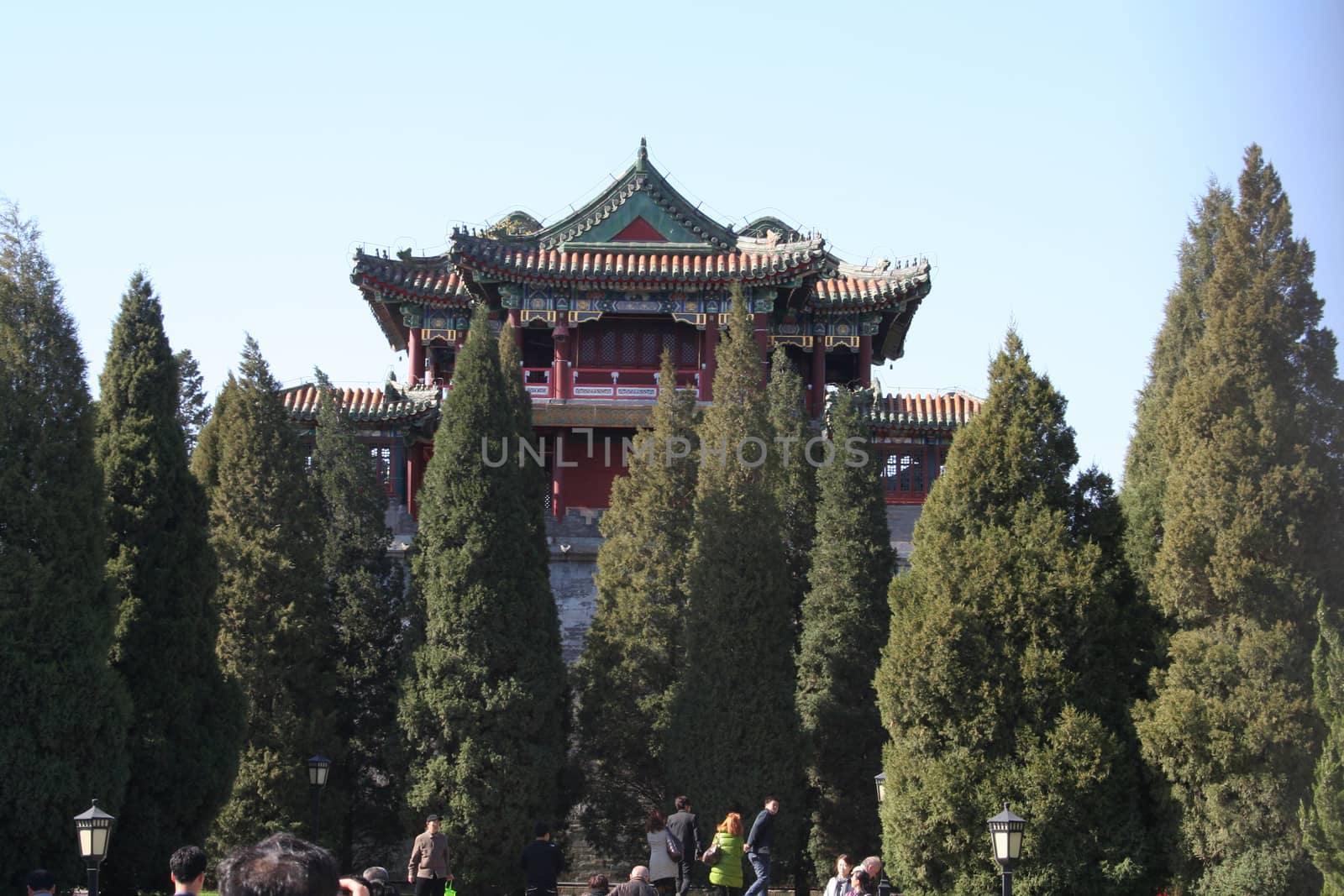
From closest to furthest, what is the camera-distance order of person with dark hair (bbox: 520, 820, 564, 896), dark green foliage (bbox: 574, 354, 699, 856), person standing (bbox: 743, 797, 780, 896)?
1. person with dark hair (bbox: 520, 820, 564, 896)
2. person standing (bbox: 743, 797, 780, 896)
3. dark green foliage (bbox: 574, 354, 699, 856)

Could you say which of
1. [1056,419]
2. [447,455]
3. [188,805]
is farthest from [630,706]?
[1056,419]

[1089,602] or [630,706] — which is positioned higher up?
[1089,602]

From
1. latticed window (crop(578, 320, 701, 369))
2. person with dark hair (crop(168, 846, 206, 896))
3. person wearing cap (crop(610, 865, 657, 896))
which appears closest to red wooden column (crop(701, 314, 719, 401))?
latticed window (crop(578, 320, 701, 369))

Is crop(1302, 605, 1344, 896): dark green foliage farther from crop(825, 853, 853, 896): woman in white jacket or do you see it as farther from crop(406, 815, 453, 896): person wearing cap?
crop(406, 815, 453, 896): person wearing cap

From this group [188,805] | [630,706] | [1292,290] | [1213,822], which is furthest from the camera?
[630,706]

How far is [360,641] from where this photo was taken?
2025 cm

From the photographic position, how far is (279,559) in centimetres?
1942

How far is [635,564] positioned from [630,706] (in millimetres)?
1803

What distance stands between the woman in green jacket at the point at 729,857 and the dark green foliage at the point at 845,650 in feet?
16.6

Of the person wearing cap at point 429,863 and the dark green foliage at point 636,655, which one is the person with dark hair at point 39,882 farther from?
the dark green foliage at point 636,655

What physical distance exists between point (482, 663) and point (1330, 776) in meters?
9.37

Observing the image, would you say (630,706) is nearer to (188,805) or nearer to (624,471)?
(188,805)

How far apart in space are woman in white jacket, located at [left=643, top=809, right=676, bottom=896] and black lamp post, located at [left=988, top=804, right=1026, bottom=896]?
2.97m

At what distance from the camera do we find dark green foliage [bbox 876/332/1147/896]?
13.9 metres
